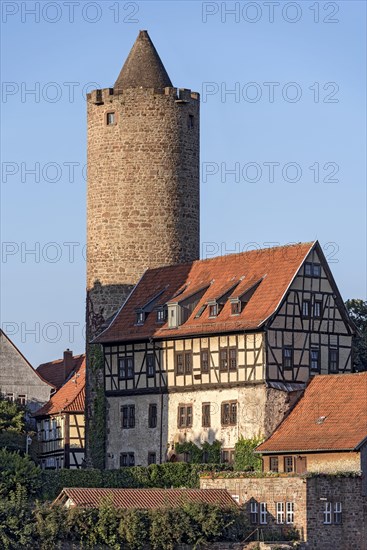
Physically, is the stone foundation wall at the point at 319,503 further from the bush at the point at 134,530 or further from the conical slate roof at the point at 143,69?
the conical slate roof at the point at 143,69

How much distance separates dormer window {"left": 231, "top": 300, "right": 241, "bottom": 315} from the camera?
71719 mm

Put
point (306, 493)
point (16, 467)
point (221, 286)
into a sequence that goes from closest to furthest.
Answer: point (306, 493) → point (16, 467) → point (221, 286)

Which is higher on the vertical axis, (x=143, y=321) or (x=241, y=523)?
(x=143, y=321)

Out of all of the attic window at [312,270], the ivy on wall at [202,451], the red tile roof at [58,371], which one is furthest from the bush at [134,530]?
the red tile roof at [58,371]

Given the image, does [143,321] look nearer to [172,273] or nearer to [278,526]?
[172,273]

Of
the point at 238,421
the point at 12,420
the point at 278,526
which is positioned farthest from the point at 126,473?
the point at 12,420

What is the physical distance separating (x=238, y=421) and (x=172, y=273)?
9412 mm

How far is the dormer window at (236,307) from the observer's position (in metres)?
71.7

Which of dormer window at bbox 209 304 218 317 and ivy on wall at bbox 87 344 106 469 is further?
ivy on wall at bbox 87 344 106 469

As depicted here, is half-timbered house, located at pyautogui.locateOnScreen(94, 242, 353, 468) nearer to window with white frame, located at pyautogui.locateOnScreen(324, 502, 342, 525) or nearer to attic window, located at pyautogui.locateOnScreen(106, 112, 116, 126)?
window with white frame, located at pyautogui.locateOnScreen(324, 502, 342, 525)

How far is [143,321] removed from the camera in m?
75.6

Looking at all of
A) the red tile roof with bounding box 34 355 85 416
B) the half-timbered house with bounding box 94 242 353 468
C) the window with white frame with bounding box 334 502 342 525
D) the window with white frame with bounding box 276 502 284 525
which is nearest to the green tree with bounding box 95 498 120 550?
the window with white frame with bounding box 276 502 284 525

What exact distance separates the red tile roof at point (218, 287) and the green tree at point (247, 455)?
4.23 meters

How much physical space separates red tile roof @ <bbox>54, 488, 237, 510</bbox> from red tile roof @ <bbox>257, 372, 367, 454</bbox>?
3.84 metres
